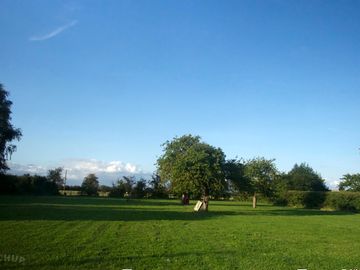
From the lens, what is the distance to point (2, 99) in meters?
51.8

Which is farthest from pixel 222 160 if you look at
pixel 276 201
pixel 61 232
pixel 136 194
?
pixel 136 194

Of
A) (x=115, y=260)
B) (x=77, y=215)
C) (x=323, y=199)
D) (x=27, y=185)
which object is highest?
(x=323, y=199)

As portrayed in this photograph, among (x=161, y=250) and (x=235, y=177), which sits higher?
(x=235, y=177)

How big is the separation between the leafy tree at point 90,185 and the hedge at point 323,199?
51.0 m

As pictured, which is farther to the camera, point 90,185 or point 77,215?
point 90,185

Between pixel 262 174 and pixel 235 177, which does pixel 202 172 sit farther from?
pixel 262 174

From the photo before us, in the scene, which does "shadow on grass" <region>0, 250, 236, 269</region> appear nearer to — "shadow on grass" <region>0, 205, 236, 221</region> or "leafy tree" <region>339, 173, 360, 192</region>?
"shadow on grass" <region>0, 205, 236, 221</region>

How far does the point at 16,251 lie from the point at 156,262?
4.68 metres

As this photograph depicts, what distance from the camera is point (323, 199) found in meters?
74.4

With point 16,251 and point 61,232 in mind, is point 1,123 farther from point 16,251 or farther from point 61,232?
point 16,251

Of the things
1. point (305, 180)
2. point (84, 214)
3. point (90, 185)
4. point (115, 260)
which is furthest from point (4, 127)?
point (305, 180)

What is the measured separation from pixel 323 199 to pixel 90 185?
6650 centimetres

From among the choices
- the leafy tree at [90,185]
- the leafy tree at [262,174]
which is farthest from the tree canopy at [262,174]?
the leafy tree at [90,185]

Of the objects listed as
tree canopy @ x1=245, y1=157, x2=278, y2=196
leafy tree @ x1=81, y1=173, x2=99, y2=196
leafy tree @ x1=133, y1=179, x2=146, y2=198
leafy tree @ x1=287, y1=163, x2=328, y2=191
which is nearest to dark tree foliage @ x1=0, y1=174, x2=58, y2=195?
leafy tree @ x1=81, y1=173, x2=99, y2=196
